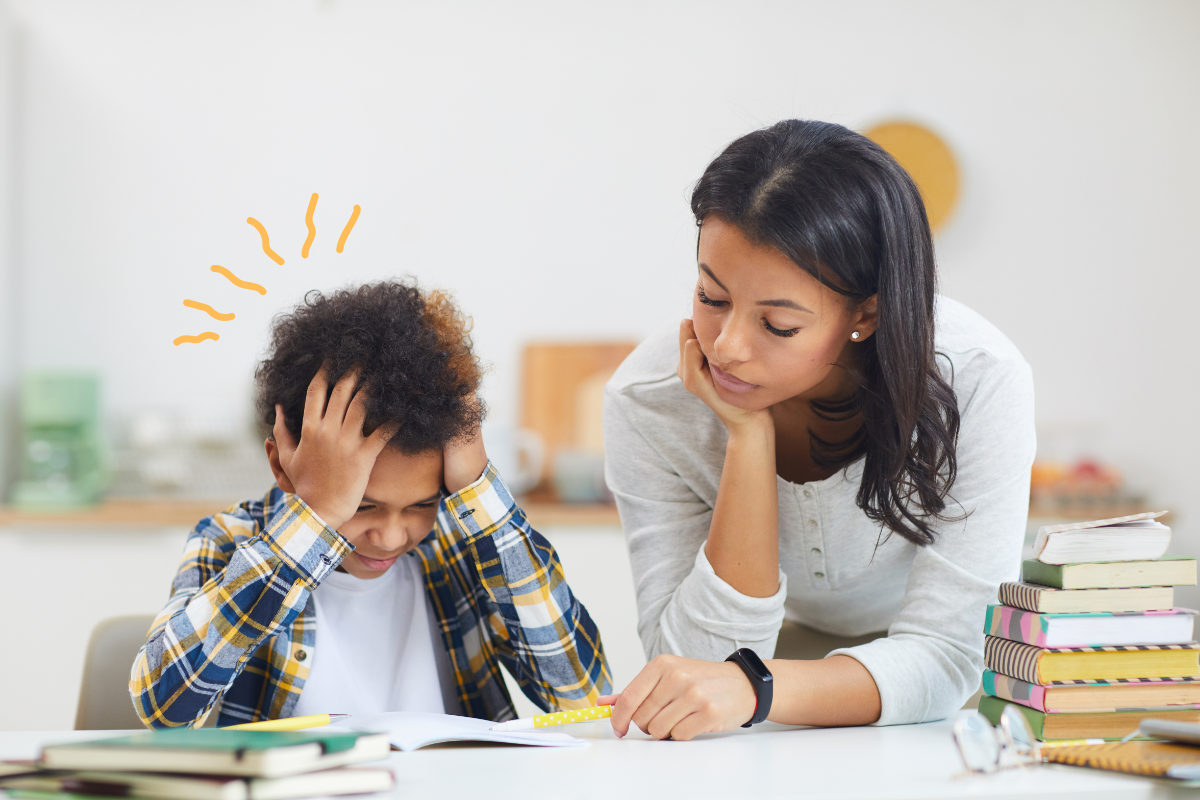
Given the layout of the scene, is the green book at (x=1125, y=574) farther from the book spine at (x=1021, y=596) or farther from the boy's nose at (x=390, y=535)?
the boy's nose at (x=390, y=535)

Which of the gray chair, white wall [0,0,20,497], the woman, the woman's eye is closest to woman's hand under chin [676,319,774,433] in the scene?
the woman

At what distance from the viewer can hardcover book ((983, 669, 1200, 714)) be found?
0.82 meters

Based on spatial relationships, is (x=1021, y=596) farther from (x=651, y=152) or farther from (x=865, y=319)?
(x=651, y=152)

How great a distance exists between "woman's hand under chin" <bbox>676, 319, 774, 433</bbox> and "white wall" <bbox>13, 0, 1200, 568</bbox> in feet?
5.54

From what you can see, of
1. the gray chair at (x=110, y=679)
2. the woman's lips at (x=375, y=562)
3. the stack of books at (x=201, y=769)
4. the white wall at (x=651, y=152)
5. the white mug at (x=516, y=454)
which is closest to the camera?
the stack of books at (x=201, y=769)

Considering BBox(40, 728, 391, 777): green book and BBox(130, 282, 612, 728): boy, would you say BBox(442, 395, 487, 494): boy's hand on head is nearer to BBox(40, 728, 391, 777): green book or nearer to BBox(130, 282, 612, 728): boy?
BBox(130, 282, 612, 728): boy

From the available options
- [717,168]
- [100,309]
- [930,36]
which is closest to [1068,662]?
[717,168]

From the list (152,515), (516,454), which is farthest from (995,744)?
(152,515)

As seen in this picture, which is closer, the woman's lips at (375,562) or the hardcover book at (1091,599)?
the hardcover book at (1091,599)

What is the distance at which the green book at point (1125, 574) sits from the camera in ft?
2.76

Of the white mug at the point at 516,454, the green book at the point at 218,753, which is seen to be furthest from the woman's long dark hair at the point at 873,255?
the white mug at the point at 516,454

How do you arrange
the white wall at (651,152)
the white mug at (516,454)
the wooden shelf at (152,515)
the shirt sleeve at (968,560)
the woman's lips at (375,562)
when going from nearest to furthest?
the shirt sleeve at (968,560), the woman's lips at (375,562), the wooden shelf at (152,515), the white mug at (516,454), the white wall at (651,152)

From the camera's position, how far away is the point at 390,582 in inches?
45.4

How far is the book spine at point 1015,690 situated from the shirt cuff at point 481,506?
490 mm
